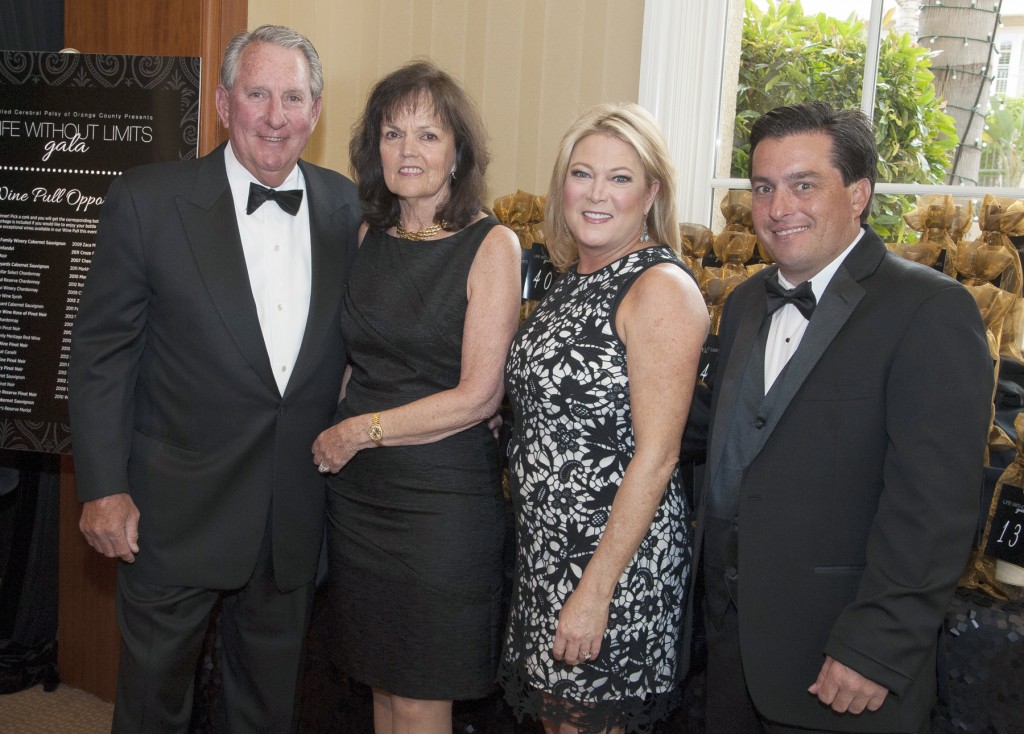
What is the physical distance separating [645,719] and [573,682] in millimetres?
153

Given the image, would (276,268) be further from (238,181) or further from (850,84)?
(850,84)

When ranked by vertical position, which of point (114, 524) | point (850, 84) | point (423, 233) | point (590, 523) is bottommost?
point (114, 524)

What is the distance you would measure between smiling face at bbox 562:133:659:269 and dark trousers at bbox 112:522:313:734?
100cm

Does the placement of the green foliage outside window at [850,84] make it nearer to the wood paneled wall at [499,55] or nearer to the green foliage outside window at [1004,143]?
the green foliage outside window at [1004,143]

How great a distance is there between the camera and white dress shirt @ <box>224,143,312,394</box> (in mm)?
2104

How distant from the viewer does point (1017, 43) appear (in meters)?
2.90

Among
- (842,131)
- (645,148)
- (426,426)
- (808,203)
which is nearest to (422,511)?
(426,426)

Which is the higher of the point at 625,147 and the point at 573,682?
the point at 625,147

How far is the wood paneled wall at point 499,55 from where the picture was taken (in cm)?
345

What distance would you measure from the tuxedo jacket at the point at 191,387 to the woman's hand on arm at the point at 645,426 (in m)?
0.74

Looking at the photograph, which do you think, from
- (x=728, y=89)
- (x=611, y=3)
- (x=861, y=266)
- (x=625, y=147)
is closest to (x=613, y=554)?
(x=861, y=266)

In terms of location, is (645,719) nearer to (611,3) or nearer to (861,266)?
(861,266)

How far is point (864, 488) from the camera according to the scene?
1540mm

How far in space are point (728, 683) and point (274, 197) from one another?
1.38m
